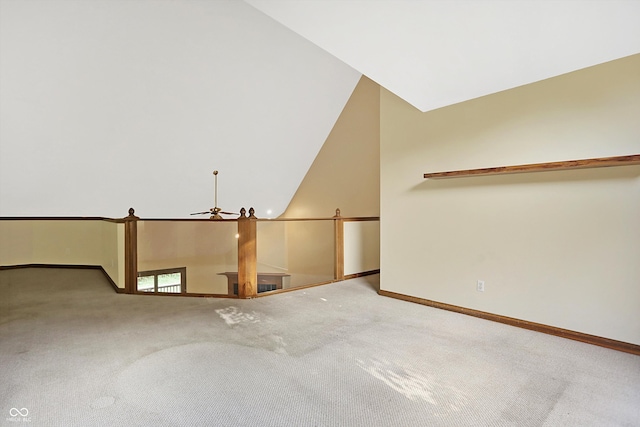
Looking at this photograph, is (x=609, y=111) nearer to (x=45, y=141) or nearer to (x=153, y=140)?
(x=153, y=140)

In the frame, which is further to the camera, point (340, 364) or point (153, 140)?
point (153, 140)

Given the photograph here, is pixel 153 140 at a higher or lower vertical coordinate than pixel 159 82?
lower

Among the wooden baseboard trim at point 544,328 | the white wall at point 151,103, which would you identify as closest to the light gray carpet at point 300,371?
the wooden baseboard trim at point 544,328

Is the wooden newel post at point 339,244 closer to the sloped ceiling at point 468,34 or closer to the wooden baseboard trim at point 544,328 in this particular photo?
the wooden baseboard trim at point 544,328

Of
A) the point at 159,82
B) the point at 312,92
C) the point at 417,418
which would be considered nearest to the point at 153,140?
the point at 159,82

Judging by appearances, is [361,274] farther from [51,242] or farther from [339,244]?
[51,242]

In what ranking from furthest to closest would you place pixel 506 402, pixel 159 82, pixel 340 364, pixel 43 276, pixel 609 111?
pixel 43 276
pixel 159 82
pixel 609 111
pixel 340 364
pixel 506 402

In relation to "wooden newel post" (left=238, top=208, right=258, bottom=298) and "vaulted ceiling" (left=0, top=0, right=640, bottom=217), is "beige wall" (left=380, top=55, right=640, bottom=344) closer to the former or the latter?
"vaulted ceiling" (left=0, top=0, right=640, bottom=217)

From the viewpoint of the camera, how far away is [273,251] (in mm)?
8641

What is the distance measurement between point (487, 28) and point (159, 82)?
181 inches

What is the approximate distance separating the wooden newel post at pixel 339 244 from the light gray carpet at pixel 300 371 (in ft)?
5.73

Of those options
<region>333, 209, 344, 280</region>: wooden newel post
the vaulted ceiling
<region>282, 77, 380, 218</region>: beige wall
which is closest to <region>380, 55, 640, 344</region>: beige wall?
the vaulted ceiling

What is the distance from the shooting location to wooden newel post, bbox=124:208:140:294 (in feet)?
15.6

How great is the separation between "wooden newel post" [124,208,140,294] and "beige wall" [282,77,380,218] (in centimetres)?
401
